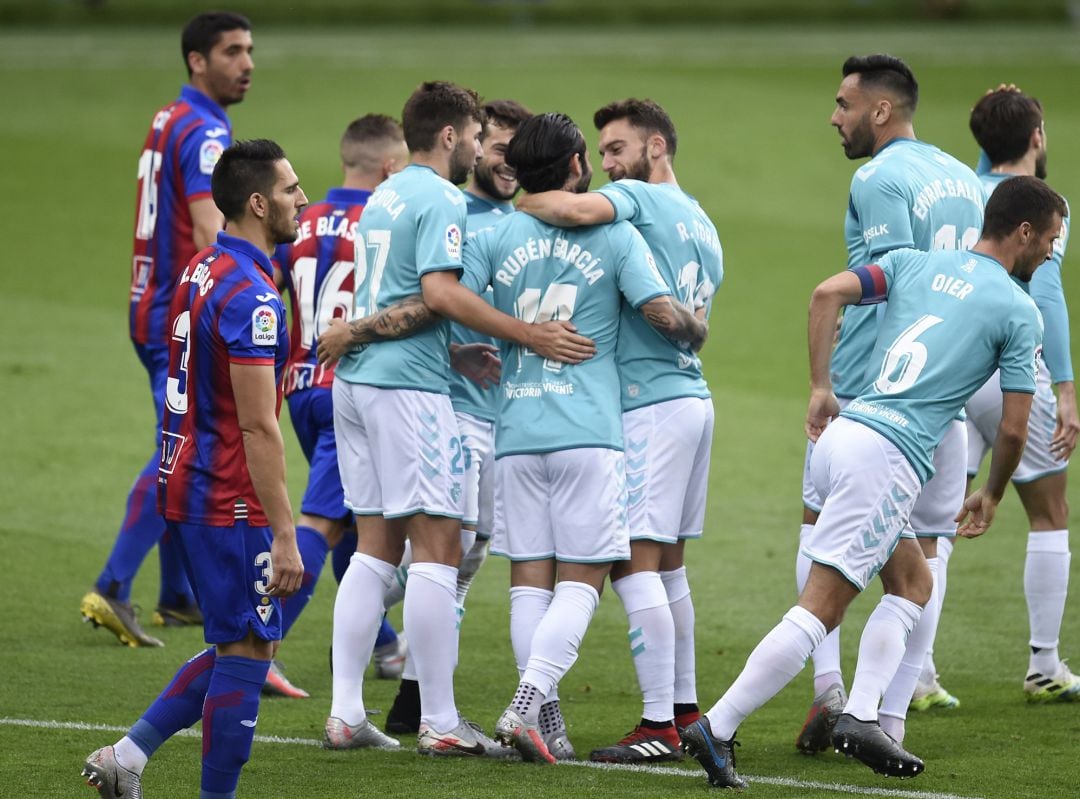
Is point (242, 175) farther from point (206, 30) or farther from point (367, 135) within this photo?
point (206, 30)

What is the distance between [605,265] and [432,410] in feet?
2.79

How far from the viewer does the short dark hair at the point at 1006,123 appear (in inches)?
279

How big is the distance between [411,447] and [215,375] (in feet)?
3.80

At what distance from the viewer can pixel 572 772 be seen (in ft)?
18.6

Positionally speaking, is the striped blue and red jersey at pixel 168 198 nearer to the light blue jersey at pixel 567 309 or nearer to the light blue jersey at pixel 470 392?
the light blue jersey at pixel 470 392

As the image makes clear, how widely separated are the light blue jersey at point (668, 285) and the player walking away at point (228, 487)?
61.3 inches

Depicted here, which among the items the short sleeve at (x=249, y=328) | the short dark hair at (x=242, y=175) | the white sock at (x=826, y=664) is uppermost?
the short dark hair at (x=242, y=175)

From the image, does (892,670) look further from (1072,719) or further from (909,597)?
(1072,719)

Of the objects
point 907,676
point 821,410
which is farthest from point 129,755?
point 907,676

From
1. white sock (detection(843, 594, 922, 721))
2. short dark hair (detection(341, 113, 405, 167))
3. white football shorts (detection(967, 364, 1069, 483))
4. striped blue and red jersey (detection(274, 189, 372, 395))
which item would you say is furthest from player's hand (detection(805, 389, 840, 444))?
short dark hair (detection(341, 113, 405, 167))

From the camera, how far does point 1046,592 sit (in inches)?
279

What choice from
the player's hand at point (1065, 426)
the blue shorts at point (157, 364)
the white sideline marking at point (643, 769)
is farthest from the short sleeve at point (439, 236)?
the player's hand at point (1065, 426)

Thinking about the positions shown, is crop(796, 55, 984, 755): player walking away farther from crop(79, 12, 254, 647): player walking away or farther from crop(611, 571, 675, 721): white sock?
crop(79, 12, 254, 647): player walking away

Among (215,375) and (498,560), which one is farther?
(498,560)
